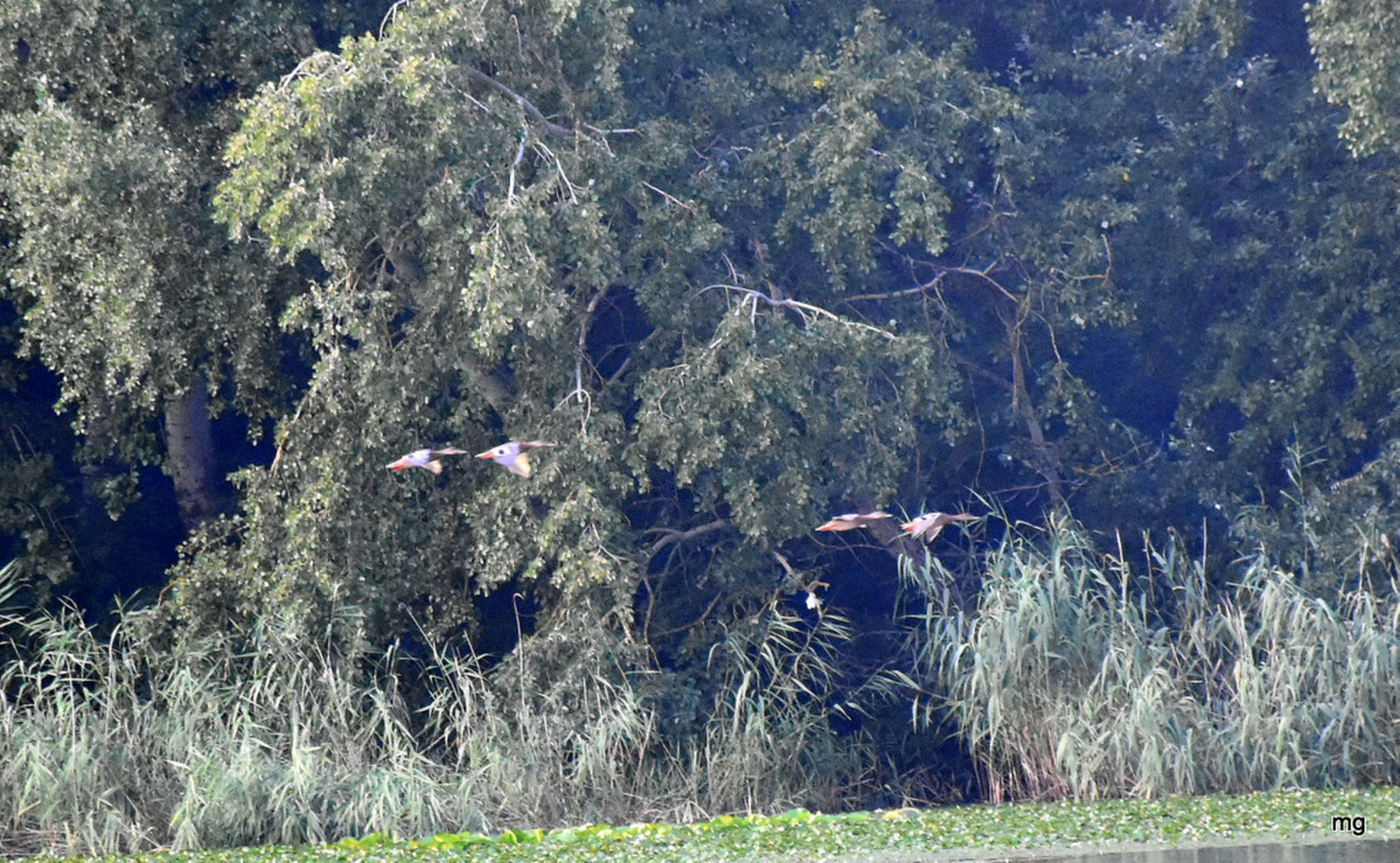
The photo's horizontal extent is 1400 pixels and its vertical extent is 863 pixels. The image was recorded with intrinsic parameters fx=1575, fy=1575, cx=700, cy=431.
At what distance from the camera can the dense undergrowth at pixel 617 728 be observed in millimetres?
8000

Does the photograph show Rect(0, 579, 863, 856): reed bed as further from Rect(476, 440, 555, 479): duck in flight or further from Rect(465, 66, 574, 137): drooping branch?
Rect(465, 66, 574, 137): drooping branch

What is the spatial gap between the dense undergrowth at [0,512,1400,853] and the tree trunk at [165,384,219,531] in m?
1.73

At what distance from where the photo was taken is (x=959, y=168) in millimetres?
12133

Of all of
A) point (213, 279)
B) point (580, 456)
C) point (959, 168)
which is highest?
point (959, 168)

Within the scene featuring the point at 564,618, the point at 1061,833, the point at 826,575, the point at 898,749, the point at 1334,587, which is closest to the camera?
the point at 1061,833

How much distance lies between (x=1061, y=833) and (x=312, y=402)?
16.8 feet

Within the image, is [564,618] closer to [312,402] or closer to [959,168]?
[312,402]

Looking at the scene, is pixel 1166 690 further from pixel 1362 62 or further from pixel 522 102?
pixel 522 102

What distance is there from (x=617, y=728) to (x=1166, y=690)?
121 inches

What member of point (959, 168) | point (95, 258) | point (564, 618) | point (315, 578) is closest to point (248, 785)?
point (315, 578)

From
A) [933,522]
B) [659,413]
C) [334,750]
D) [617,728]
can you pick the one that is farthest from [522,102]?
[334,750]

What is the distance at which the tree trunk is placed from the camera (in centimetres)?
1130

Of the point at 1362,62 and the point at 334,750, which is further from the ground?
the point at 1362,62

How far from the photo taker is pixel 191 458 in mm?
11406
